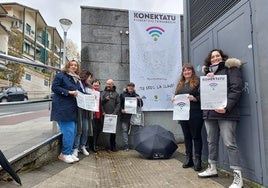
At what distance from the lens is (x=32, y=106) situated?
3904 millimetres

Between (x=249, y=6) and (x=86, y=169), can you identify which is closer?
(x=249, y=6)

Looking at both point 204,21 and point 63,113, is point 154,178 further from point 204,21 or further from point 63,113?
point 204,21

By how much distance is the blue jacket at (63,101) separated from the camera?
12.1 ft

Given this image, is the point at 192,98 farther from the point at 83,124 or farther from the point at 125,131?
the point at 125,131

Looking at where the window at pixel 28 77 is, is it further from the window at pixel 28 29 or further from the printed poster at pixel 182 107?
the window at pixel 28 29

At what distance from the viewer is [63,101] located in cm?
374

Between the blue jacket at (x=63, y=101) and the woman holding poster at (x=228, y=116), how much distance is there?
209 centimetres

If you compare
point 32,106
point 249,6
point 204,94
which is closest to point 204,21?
point 249,6

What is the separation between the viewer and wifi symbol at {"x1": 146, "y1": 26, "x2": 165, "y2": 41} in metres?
5.93

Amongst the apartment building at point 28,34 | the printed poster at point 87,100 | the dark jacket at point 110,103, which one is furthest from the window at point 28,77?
the apartment building at point 28,34

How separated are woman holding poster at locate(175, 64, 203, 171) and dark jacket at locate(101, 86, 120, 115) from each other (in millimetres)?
1798

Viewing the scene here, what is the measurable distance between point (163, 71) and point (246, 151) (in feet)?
10.9

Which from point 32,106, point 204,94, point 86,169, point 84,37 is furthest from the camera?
point 84,37

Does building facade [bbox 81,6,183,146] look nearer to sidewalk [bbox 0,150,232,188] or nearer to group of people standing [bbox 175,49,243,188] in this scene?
sidewalk [bbox 0,150,232,188]
